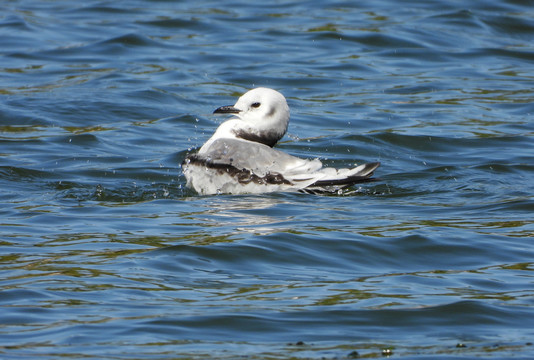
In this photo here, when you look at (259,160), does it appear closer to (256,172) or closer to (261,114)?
(256,172)

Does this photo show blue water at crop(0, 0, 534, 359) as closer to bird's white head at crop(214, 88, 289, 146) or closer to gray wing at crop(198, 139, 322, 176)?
gray wing at crop(198, 139, 322, 176)

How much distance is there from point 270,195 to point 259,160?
0.28m

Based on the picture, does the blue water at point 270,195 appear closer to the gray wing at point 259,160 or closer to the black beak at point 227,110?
the gray wing at point 259,160

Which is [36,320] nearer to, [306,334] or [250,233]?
[306,334]

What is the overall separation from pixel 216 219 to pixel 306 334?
2.60 m

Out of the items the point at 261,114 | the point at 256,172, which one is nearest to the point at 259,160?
the point at 256,172

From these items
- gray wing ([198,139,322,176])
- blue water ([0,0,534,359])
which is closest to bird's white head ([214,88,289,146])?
gray wing ([198,139,322,176])

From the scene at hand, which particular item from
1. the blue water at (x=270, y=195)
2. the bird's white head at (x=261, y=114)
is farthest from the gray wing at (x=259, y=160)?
the bird's white head at (x=261, y=114)

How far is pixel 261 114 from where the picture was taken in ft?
29.3

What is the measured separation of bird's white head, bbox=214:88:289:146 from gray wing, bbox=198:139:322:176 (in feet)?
1.56

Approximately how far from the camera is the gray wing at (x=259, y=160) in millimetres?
8188

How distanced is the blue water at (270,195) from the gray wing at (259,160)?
9.3 inches

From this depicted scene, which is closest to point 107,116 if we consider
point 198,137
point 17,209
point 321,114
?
point 198,137

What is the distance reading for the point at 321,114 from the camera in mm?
12266
